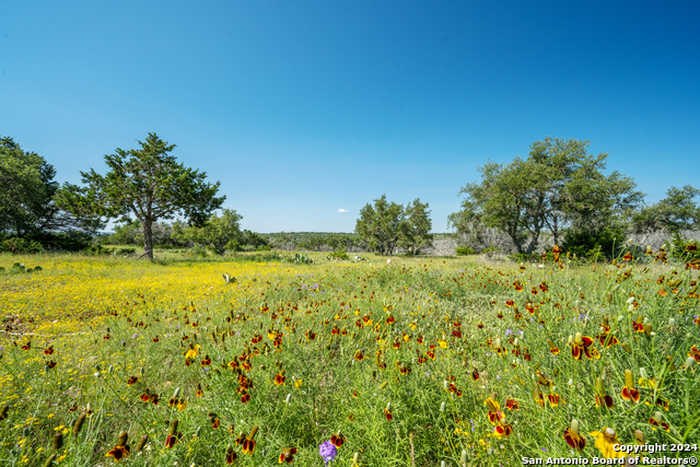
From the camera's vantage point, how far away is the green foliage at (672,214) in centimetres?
2373

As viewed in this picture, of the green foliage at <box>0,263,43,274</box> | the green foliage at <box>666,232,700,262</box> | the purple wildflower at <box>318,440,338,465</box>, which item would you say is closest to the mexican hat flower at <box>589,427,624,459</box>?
the purple wildflower at <box>318,440,338,465</box>

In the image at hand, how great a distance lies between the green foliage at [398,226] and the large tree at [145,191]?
20477 millimetres

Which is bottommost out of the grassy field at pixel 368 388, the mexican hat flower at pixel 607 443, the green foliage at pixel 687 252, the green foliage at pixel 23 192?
the grassy field at pixel 368 388

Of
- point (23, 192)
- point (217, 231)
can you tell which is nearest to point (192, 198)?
point (23, 192)

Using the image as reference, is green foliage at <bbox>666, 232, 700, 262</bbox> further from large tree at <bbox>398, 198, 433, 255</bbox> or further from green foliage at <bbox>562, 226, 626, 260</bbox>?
large tree at <bbox>398, 198, 433, 255</bbox>

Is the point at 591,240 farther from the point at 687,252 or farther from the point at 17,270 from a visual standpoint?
the point at 17,270

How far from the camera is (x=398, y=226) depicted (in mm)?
31828

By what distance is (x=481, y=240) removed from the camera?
30.6 meters

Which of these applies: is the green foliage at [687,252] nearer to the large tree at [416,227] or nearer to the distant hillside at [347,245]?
the large tree at [416,227]

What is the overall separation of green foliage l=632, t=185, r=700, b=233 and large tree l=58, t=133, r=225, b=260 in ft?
140

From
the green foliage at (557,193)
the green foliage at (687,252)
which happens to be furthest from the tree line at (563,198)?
the green foliage at (687,252)

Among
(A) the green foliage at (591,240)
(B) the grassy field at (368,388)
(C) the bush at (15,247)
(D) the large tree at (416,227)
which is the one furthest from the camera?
(D) the large tree at (416,227)

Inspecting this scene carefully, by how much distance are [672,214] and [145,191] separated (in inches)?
1905

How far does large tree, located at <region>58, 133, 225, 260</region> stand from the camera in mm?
15367
